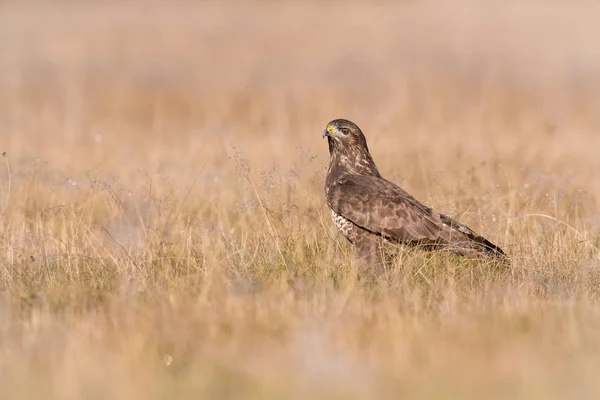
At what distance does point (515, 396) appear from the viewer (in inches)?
172

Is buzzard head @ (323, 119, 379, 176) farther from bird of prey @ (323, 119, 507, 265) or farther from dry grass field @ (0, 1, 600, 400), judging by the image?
dry grass field @ (0, 1, 600, 400)

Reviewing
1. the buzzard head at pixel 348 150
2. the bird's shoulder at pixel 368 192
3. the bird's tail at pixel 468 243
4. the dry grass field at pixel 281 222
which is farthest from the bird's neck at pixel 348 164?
the bird's tail at pixel 468 243

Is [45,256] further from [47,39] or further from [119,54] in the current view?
[47,39]

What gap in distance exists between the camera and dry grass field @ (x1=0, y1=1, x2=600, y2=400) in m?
4.79

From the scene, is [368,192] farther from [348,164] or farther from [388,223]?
[348,164]

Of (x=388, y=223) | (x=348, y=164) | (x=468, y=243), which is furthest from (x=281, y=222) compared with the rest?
(x=468, y=243)

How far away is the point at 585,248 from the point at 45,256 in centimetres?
383

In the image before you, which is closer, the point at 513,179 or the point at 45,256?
the point at 45,256

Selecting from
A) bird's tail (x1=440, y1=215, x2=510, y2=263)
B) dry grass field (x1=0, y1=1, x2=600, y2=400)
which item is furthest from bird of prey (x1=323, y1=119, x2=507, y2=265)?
dry grass field (x1=0, y1=1, x2=600, y2=400)

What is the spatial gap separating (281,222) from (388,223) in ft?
2.94

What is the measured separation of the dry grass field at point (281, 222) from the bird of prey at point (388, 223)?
162 millimetres

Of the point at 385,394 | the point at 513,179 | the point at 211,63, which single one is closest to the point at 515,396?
the point at 385,394

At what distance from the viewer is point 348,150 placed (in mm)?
8148

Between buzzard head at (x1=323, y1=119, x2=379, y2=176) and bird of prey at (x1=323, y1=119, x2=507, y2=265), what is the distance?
25 centimetres
